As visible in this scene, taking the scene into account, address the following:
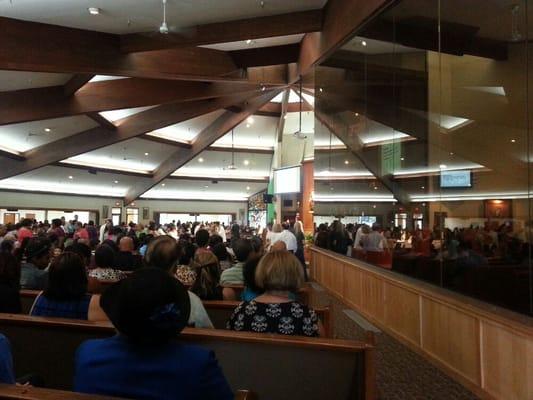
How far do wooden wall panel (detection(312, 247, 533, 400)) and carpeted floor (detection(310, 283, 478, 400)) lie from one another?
0.09 meters

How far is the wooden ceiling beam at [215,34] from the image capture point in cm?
587

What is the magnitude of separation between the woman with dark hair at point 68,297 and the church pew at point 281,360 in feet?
0.80

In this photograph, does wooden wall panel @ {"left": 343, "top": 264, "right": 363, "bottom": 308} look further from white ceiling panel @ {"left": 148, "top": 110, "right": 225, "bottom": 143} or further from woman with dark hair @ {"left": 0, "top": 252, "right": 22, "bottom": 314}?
white ceiling panel @ {"left": 148, "top": 110, "right": 225, "bottom": 143}

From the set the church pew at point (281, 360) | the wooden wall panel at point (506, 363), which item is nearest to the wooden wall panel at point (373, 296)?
the wooden wall panel at point (506, 363)

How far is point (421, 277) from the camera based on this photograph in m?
4.24

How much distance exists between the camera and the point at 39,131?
1050cm

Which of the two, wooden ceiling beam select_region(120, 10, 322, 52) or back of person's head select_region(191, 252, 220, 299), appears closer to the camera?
back of person's head select_region(191, 252, 220, 299)

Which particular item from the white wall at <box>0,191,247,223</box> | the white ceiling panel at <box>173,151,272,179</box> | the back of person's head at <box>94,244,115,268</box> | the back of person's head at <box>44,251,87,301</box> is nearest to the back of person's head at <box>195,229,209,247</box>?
the back of person's head at <box>94,244,115,268</box>

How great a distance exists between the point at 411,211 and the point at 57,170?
1409 cm

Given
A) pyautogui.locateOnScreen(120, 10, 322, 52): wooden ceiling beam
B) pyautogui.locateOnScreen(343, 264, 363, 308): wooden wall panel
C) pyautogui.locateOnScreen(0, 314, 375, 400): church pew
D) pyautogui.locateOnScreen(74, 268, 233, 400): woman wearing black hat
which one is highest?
pyautogui.locateOnScreen(120, 10, 322, 52): wooden ceiling beam

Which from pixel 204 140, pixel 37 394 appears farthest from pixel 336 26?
pixel 204 140

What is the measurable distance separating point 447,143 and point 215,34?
3602 millimetres

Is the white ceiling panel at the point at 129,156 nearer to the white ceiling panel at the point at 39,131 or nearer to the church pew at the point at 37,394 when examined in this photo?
the white ceiling panel at the point at 39,131

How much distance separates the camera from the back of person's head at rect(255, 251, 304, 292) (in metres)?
2.16
